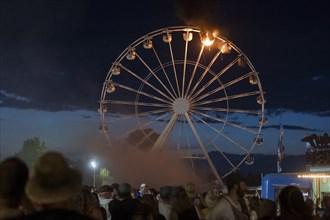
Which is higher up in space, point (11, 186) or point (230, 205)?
point (11, 186)

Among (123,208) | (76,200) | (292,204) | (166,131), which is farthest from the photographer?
(166,131)

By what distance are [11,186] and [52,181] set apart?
14.6 inches

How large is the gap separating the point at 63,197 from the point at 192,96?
81.6ft

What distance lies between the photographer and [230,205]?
6.00m

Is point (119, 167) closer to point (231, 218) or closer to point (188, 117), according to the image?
point (188, 117)

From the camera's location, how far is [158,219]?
6.60m

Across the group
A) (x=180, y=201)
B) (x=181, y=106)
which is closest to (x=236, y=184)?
(x=180, y=201)

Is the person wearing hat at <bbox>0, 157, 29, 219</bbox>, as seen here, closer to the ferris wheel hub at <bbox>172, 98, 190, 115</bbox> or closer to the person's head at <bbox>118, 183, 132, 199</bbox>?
the person's head at <bbox>118, 183, 132, 199</bbox>

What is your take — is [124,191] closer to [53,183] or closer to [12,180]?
[12,180]

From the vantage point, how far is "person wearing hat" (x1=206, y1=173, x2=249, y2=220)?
5938 millimetres

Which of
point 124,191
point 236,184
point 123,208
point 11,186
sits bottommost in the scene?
point 123,208

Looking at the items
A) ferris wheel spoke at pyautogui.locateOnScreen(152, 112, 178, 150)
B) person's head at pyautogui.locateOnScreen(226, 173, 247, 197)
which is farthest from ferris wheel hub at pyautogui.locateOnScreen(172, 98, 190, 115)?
person's head at pyautogui.locateOnScreen(226, 173, 247, 197)

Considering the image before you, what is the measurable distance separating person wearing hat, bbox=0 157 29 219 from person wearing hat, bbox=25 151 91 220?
14 cm

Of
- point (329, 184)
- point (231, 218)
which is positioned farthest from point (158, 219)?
point (329, 184)
